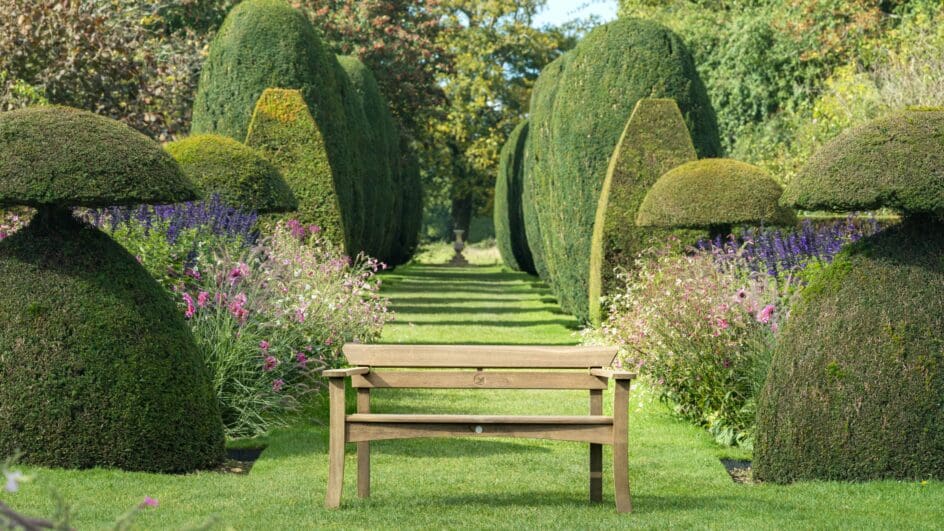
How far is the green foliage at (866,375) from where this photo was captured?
6.54 metres

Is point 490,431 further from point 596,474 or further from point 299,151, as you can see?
point 299,151

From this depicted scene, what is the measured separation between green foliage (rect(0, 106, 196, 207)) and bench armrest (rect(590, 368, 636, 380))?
263 cm

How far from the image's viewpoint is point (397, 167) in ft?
97.2

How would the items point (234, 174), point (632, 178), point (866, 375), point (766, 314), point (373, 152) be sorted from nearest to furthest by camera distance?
point (866, 375)
point (766, 314)
point (234, 174)
point (632, 178)
point (373, 152)

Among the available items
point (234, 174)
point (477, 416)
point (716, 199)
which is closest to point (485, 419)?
point (477, 416)

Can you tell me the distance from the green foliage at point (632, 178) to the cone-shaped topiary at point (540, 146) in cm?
283

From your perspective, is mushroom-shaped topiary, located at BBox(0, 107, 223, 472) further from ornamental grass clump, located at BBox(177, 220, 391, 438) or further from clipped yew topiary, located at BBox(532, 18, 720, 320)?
clipped yew topiary, located at BBox(532, 18, 720, 320)

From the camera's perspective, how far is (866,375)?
6.58 metres

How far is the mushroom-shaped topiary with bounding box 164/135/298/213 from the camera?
12992 millimetres

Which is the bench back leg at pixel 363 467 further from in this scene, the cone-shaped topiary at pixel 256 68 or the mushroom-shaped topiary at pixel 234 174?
the cone-shaped topiary at pixel 256 68

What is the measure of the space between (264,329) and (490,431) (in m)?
4.21

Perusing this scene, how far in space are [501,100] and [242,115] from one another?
27483 millimetres

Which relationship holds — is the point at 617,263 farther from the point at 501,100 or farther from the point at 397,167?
Answer: the point at 501,100

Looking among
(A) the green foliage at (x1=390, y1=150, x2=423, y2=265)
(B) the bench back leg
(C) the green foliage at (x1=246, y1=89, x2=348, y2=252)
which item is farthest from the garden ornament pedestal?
(B) the bench back leg
